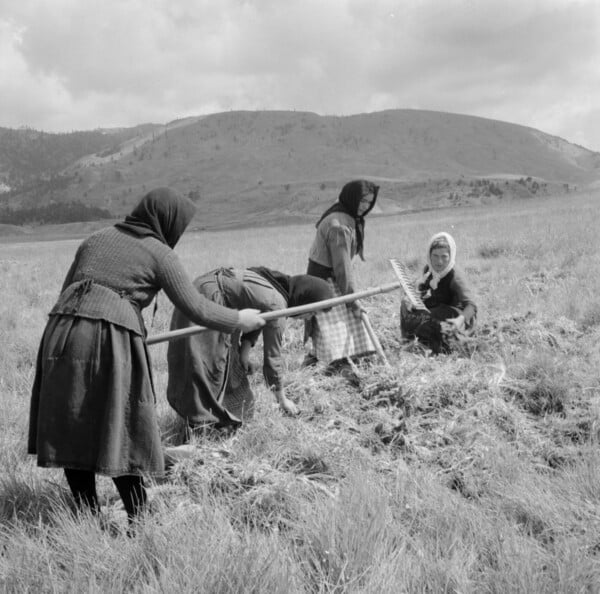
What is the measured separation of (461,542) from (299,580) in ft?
2.10

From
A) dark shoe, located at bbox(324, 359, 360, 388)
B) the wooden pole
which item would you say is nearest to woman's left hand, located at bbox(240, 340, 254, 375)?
the wooden pole

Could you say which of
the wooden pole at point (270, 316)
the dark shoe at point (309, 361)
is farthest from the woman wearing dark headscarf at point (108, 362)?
the dark shoe at point (309, 361)

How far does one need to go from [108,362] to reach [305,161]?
112825 millimetres

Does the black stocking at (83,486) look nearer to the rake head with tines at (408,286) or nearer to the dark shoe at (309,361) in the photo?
the dark shoe at (309,361)

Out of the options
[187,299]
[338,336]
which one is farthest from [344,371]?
[187,299]

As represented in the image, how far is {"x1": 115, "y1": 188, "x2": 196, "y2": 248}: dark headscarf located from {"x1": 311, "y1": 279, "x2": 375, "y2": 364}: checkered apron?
1.96m

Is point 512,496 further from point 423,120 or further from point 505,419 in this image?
point 423,120

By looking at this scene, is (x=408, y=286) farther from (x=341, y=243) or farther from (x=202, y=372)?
(x=202, y=372)

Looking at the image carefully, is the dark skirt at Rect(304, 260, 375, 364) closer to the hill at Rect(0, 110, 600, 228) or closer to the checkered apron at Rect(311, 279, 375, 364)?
the checkered apron at Rect(311, 279, 375, 364)

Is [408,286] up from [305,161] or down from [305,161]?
down

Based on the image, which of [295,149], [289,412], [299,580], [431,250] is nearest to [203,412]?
[289,412]

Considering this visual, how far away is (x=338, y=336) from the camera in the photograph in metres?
4.39

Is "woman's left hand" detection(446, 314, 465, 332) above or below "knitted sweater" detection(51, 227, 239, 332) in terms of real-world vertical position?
below

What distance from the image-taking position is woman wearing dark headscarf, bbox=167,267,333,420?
128 inches
